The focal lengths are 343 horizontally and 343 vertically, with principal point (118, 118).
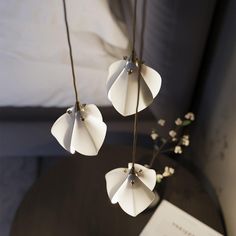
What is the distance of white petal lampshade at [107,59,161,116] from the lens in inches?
15.3

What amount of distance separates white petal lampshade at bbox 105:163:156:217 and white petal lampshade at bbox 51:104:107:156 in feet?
0.30

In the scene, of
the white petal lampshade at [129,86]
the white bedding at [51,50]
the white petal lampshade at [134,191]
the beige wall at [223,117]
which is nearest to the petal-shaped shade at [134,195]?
the white petal lampshade at [134,191]

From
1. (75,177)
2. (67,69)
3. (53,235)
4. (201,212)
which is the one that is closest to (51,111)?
(67,69)

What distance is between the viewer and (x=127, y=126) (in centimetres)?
102

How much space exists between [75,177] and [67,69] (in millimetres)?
304

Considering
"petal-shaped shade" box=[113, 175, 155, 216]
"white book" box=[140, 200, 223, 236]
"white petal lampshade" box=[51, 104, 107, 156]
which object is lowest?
"white book" box=[140, 200, 223, 236]

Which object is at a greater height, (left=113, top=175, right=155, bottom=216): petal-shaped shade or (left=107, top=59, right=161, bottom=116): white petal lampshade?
(left=107, top=59, right=161, bottom=116): white petal lampshade

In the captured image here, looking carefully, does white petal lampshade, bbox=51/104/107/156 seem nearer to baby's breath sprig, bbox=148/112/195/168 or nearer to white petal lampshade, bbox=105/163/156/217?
white petal lampshade, bbox=105/163/156/217

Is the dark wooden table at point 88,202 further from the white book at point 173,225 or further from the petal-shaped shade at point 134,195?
the petal-shaped shade at point 134,195

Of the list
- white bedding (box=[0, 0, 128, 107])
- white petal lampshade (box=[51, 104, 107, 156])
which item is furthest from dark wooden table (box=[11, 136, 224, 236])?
white petal lampshade (box=[51, 104, 107, 156])

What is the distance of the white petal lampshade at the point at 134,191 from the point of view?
0.51m

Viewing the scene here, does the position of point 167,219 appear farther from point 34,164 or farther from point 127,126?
point 34,164

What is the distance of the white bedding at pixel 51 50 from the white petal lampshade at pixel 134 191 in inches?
17.9

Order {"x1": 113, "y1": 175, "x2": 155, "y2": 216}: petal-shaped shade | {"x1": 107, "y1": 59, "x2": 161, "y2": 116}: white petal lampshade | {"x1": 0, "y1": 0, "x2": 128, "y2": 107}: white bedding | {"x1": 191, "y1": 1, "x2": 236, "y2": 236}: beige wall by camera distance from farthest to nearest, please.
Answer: {"x1": 0, "y1": 0, "x2": 128, "y2": 107}: white bedding
{"x1": 191, "y1": 1, "x2": 236, "y2": 236}: beige wall
{"x1": 113, "y1": 175, "x2": 155, "y2": 216}: petal-shaped shade
{"x1": 107, "y1": 59, "x2": 161, "y2": 116}: white petal lampshade
